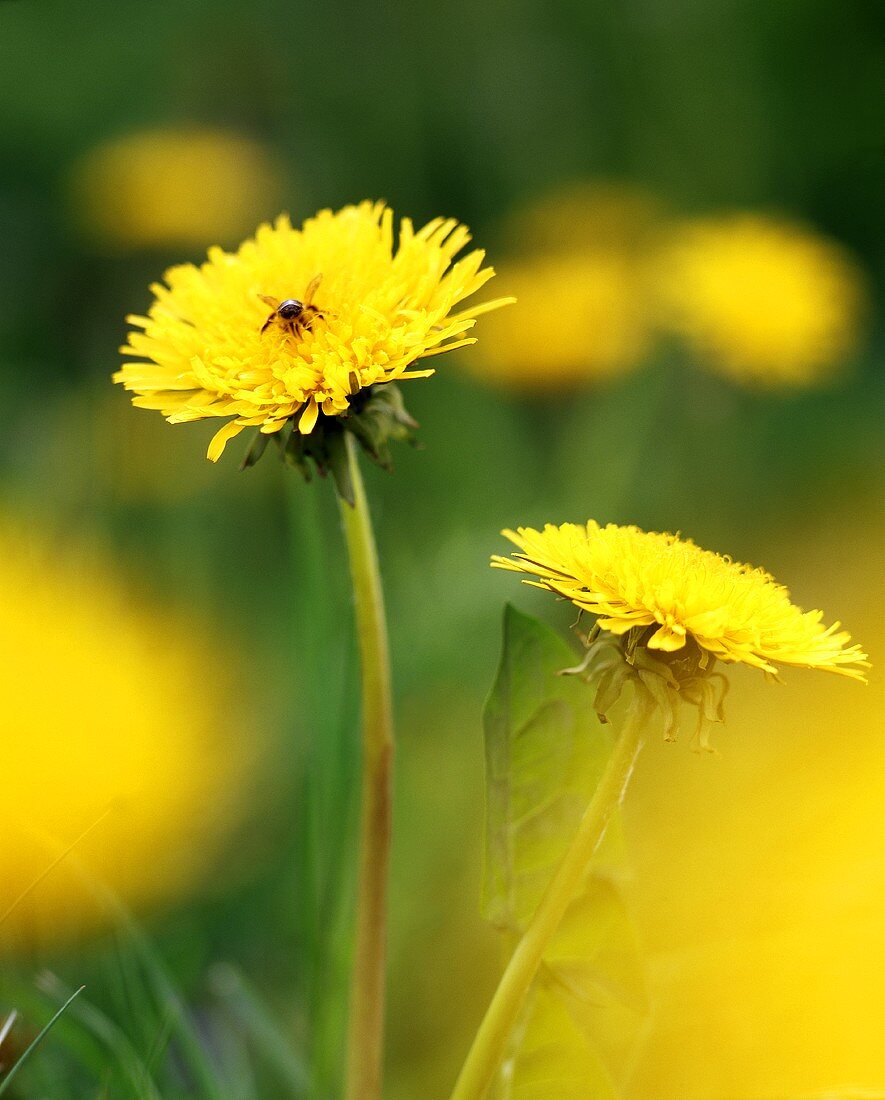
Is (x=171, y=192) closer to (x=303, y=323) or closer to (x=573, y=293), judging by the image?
(x=573, y=293)

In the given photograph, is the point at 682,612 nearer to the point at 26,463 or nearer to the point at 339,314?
the point at 339,314

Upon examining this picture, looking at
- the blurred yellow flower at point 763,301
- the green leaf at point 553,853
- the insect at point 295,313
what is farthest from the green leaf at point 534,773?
the blurred yellow flower at point 763,301

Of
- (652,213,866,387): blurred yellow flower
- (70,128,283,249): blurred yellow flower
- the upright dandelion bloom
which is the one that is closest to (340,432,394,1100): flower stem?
the upright dandelion bloom

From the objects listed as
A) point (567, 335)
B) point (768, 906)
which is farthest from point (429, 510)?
point (768, 906)

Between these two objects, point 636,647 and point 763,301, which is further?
point 763,301

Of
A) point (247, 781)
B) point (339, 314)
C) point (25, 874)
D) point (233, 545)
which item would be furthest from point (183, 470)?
point (339, 314)

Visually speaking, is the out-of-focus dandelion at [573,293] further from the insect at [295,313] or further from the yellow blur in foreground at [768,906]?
the insect at [295,313]
